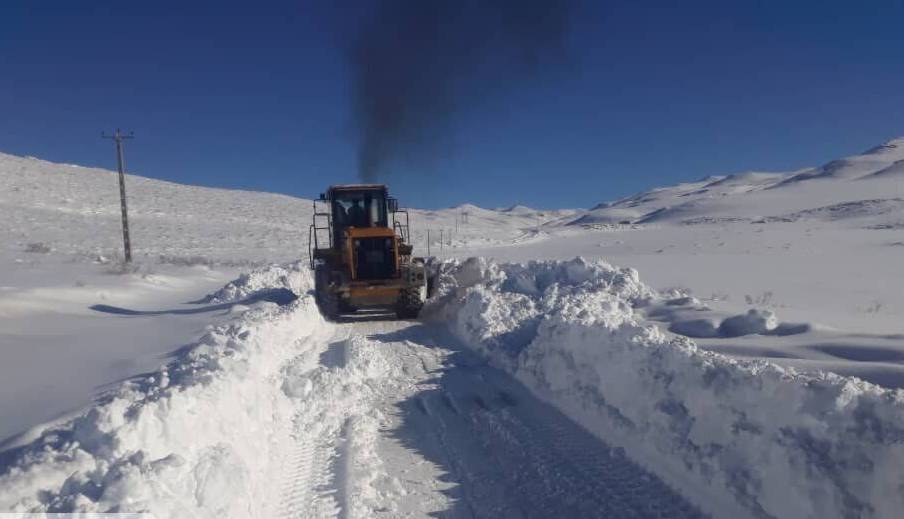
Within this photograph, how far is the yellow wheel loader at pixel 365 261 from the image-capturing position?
44.0ft

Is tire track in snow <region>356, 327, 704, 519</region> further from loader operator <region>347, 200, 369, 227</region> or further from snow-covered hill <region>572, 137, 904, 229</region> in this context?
snow-covered hill <region>572, 137, 904, 229</region>

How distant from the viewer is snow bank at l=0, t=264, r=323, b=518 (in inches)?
154

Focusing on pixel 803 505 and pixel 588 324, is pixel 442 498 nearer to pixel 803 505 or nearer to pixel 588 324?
pixel 803 505

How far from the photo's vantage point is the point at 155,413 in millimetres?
4965

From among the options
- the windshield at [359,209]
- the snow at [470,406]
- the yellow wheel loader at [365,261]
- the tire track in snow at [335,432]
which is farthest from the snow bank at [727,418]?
the windshield at [359,209]

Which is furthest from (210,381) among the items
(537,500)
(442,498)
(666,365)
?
(666,365)

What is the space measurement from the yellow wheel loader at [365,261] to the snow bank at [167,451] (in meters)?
6.18

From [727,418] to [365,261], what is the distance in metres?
10.4

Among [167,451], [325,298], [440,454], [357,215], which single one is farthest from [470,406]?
[357,215]

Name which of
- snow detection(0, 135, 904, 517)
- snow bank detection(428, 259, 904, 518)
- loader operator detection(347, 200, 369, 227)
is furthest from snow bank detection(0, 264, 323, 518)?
loader operator detection(347, 200, 369, 227)

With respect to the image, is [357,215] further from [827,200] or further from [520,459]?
[827,200]

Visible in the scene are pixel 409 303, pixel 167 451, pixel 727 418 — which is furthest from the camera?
pixel 409 303

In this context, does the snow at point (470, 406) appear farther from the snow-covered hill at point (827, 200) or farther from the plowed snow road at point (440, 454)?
the snow-covered hill at point (827, 200)

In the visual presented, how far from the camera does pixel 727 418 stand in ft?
16.1
